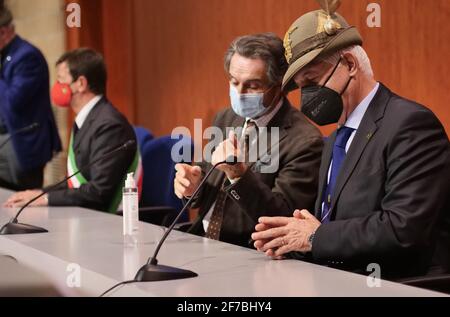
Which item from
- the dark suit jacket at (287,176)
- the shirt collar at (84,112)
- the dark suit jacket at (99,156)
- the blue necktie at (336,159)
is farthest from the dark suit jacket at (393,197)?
the shirt collar at (84,112)

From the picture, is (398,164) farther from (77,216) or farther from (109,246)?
(77,216)

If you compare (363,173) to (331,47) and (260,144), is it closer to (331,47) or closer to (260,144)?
(331,47)

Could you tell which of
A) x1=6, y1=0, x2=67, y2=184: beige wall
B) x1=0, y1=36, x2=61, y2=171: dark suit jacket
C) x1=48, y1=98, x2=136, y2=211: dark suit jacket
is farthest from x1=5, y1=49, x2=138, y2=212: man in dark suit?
x1=6, y1=0, x2=67, y2=184: beige wall

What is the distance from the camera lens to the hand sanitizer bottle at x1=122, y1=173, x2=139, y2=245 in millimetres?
2596

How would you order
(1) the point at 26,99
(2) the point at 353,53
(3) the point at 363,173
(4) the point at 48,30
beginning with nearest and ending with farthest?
(3) the point at 363,173, (2) the point at 353,53, (1) the point at 26,99, (4) the point at 48,30

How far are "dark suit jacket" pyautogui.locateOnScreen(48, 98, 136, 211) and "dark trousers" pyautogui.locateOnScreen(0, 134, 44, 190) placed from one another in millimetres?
1260

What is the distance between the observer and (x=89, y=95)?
13.4ft

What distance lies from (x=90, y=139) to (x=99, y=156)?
0.14m

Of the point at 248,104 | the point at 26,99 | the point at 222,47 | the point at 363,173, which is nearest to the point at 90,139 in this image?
the point at 222,47

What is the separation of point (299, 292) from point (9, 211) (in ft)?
6.94

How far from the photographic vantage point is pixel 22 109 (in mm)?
5180

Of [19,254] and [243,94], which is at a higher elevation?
[243,94]

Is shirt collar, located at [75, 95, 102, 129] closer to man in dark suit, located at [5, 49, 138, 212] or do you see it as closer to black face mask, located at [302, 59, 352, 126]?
man in dark suit, located at [5, 49, 138, 212]
